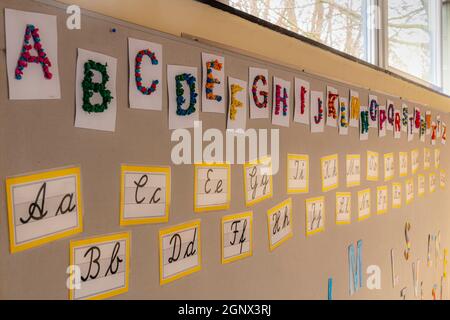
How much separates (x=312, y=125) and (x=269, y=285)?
0.39 meters

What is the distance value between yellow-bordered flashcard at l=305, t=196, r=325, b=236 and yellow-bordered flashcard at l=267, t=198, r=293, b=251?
8 centimetres

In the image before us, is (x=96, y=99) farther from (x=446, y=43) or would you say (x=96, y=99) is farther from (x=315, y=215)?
(x=446, y=43)

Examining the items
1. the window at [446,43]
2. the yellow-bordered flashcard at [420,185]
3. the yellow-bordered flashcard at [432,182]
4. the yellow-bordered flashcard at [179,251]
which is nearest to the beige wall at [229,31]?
the yellow-bordered flashcard at [179,251]

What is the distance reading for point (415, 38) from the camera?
6.51 ft

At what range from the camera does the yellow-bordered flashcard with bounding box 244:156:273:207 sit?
32.9 inches

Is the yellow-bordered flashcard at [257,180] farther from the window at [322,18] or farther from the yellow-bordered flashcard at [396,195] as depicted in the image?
the yellow-bordered flashcard at [396,195]

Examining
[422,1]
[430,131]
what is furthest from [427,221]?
[422,1]

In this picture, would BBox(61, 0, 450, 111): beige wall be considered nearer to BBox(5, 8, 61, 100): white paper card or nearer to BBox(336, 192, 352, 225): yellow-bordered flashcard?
BBox(5, 8, 61, 100): white paper card

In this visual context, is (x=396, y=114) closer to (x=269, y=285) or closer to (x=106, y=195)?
(x=269, y=285)

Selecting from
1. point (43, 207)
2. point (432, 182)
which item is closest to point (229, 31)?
point (43, 207)

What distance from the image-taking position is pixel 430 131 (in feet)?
6.12

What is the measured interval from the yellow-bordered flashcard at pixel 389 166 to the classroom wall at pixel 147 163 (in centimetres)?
29

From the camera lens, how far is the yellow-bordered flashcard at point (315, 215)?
1.03 metres

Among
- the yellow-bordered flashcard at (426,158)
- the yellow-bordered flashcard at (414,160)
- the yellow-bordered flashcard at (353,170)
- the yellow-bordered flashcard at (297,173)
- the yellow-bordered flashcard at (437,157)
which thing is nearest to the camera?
the yellow-bordered flashcard at (297,173)
